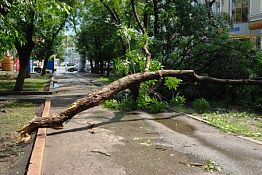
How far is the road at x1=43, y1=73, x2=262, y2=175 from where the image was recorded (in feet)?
21.9

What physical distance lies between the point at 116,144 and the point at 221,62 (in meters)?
7.92

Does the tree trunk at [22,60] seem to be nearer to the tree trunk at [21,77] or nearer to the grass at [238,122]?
the tree trunk at [21,77]

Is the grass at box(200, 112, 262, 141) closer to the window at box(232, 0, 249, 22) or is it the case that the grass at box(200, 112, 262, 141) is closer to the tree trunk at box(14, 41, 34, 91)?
the tree trunk at box(14, 41, 34, 91)

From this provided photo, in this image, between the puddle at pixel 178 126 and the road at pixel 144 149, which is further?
the puddle at pixel 178 126

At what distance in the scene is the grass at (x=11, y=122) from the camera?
809 cm

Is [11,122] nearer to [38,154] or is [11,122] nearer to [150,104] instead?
[38,154]

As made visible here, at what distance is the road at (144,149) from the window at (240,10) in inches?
849

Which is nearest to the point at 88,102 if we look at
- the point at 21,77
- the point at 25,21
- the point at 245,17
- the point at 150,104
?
the point at 150,104

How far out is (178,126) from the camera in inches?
417

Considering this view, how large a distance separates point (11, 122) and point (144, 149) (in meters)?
4.40

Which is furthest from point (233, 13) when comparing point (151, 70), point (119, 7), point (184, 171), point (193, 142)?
point (184, 171)

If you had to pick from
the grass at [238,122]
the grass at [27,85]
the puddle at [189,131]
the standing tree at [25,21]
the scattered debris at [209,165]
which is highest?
Answer: the standing tree at [25,21]

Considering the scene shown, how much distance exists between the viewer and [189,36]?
1658cm

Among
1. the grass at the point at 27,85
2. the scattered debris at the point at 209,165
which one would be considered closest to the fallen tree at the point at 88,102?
the scattered debris at the point at 209,165
